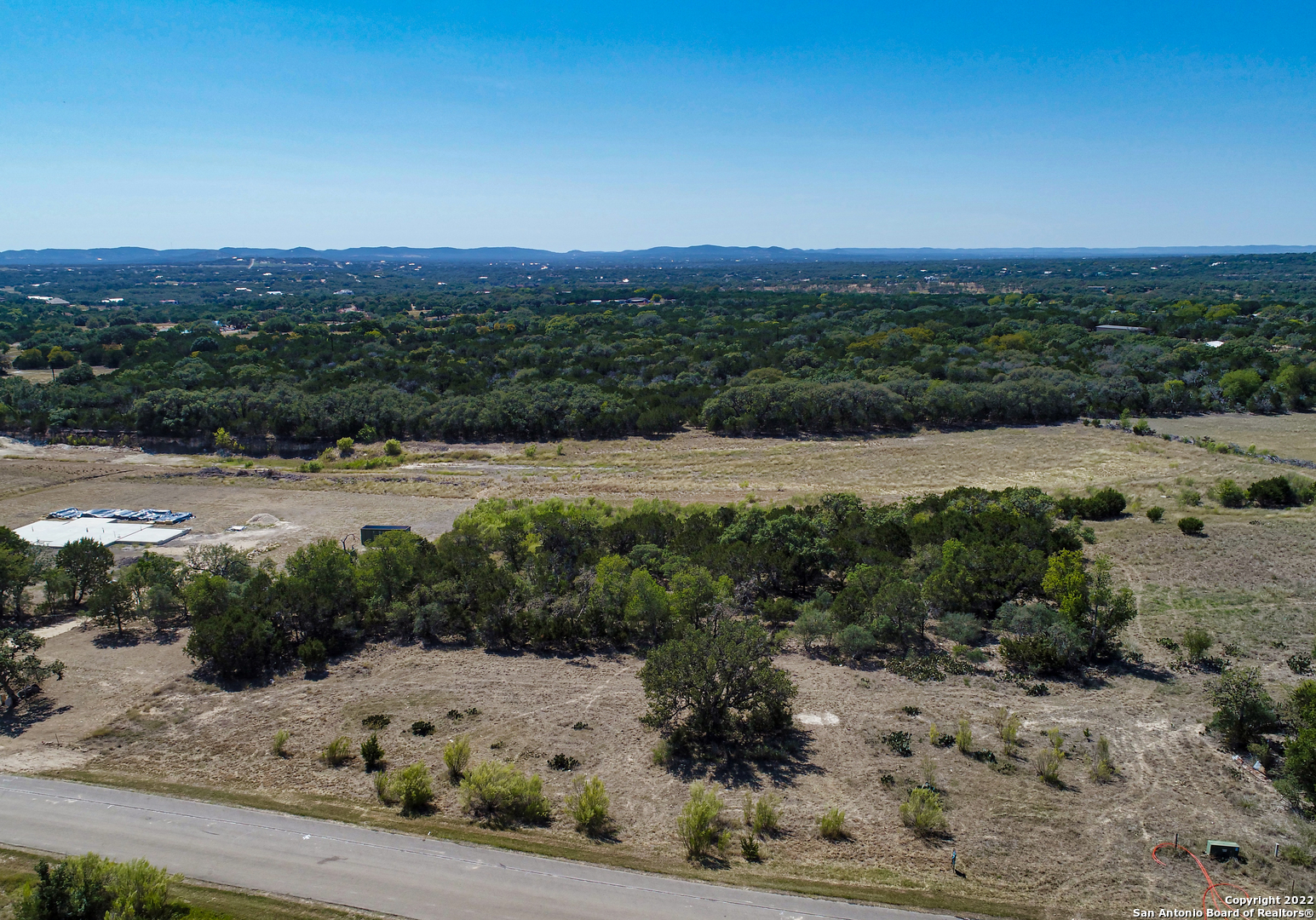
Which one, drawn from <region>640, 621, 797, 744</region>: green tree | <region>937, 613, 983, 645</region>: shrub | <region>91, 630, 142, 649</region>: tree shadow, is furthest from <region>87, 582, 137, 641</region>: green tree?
<region>937, 613, 983, 645</region>: shrub

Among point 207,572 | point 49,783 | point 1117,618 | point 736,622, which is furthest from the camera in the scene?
point 207,572

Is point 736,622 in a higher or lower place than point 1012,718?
higher

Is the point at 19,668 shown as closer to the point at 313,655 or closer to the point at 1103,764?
the point at 313,655

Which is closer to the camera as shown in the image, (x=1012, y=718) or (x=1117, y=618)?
(x=1012, y=718)

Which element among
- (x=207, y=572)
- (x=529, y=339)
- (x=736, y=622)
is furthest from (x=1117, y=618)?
(x=529, y=339)

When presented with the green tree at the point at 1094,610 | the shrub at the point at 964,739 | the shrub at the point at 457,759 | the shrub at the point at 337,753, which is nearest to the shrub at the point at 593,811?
the shrub at the point at 457,759

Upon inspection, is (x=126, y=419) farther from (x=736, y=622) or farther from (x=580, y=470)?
(x=736, y=622)
